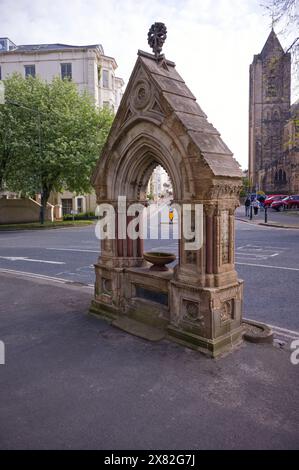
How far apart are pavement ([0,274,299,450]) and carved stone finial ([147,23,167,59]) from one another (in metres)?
5.94

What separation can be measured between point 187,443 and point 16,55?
50483 mm

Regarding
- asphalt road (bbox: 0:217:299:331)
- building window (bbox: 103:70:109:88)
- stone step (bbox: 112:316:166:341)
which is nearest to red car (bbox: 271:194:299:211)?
asphalt road (bbox: 0:217:299:331)

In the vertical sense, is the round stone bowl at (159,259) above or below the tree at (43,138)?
below

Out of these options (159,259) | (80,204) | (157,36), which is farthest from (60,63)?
(159,259)

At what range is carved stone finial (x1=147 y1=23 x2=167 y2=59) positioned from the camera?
698 centimetres

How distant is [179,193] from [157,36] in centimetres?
321

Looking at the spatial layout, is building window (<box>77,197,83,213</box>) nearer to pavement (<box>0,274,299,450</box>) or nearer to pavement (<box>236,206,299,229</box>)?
pavement (<box>236,206,299,229</box>)

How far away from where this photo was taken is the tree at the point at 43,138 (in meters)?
28.2

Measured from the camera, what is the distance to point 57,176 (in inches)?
1186

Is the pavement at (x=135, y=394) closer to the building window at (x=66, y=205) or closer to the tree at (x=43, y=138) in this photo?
the tree at (x=43, y=138)

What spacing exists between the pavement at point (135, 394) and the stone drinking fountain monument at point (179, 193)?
20.4 inches

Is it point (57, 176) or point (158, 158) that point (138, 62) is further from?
point (57, 176)

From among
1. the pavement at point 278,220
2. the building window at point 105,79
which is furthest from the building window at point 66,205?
the pavement at point 278,220
